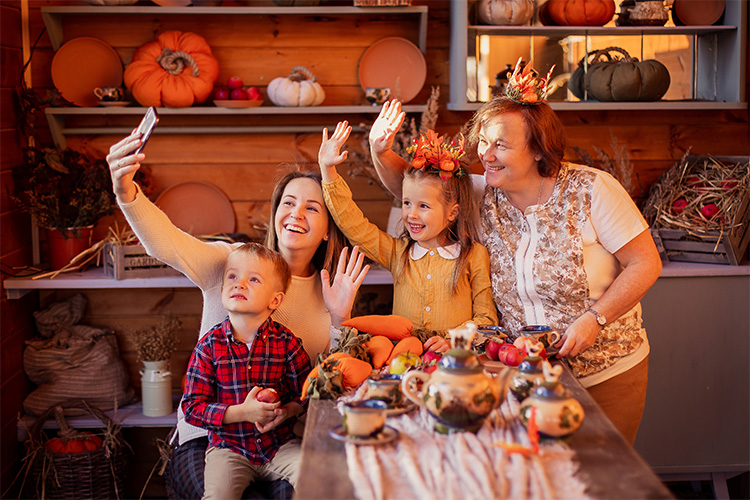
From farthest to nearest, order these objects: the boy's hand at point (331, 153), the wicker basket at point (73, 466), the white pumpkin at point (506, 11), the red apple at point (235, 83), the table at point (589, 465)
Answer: the red apple at point (235, 83)
the white pumpkin at point (506, 11)
the wicker basket at point (73, 466)
the boy's hand at point (331, 153)
the table at point (589, 465)

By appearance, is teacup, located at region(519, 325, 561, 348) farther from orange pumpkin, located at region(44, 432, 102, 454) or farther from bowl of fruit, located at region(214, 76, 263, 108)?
orange pumpkin, located at region(44, 432, 102, 454)

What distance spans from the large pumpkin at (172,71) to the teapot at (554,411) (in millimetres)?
2165

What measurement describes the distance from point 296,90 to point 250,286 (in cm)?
130

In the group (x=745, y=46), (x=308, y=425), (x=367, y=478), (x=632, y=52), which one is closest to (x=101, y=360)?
(x=308, y=425)

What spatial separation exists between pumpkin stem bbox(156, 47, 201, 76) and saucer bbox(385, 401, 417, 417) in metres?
→ 1.99

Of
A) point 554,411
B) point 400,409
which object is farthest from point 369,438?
point 554,411

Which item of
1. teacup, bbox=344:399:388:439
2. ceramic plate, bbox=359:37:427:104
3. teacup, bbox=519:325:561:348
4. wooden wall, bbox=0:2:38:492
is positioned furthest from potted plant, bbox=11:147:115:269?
teacup, bbox=344:399:388:439

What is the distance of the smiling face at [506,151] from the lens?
2.06 m

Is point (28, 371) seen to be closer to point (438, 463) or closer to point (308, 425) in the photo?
point (308, 425)

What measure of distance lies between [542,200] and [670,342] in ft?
3.73

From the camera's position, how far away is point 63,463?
285 cm

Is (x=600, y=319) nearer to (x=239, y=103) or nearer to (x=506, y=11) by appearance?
(x=506, y=11)

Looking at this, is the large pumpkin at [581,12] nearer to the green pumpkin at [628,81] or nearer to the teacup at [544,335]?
the green pumpkin at [628,81]

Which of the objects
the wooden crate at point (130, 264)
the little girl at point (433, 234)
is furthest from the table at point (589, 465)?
the wooden crate at point (130, 264)
